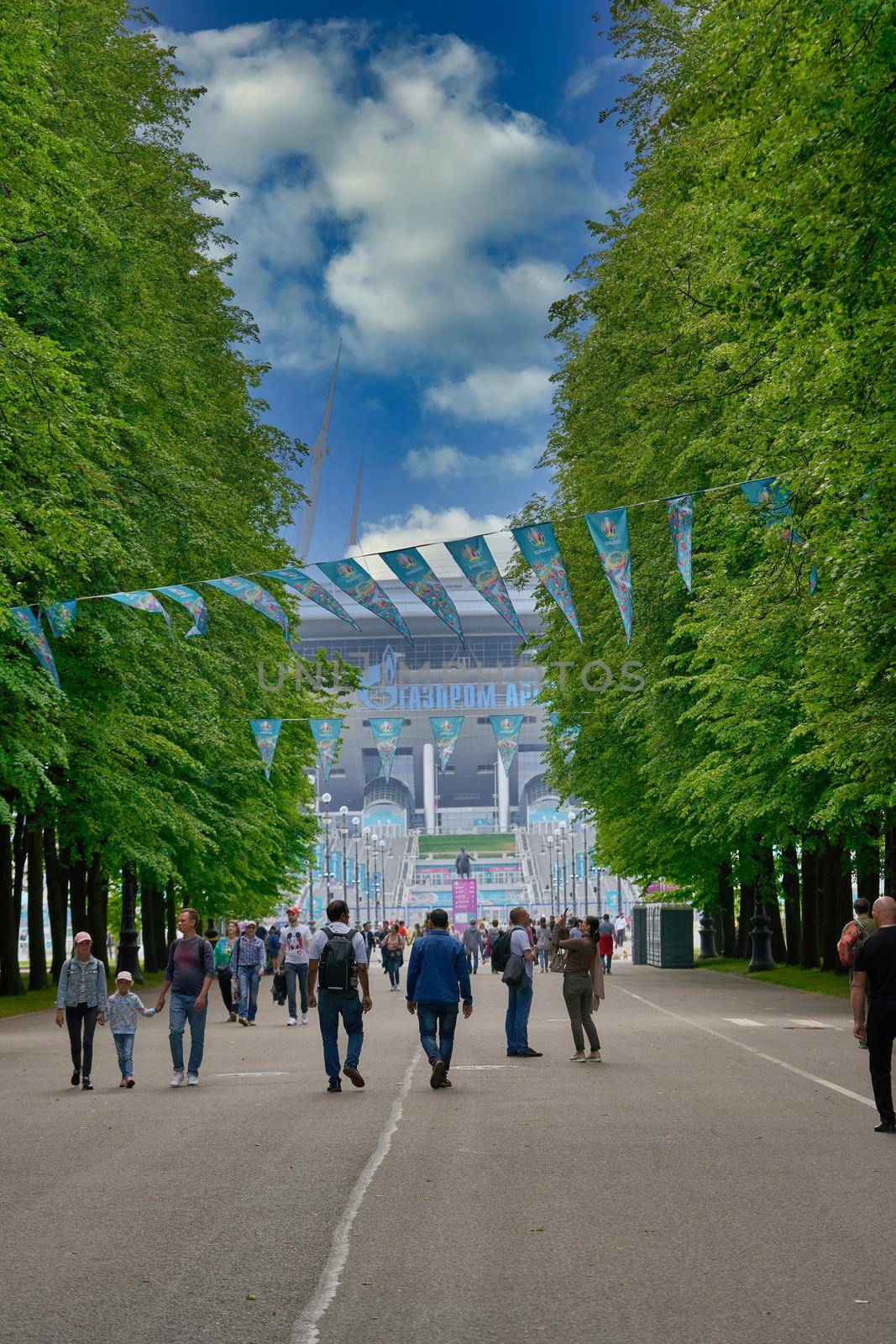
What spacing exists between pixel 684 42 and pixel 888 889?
55.6 ft

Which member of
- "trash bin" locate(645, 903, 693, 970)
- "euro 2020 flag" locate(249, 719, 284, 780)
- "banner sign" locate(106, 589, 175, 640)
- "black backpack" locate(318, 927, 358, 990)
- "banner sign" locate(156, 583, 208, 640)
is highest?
"banner sign" locate(156, 583, 208, 640)

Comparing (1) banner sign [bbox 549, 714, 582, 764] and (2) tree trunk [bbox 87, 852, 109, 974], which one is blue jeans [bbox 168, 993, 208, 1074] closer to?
(2) tree trunk [bbox 87, 852, 109, 974]

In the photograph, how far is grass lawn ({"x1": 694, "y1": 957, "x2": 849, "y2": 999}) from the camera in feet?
101

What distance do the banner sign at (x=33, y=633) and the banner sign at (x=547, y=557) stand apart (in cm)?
665

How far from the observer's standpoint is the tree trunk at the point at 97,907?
3450cm

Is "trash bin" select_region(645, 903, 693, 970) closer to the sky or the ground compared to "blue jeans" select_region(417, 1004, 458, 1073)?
closer to the ground

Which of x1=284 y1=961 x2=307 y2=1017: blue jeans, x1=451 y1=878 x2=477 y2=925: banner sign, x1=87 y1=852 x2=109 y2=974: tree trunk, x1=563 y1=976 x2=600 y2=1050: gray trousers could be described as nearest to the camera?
x1=563 y1=976 x2=600 y2=1050: gray trousers

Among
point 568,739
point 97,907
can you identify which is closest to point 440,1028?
point 97,907

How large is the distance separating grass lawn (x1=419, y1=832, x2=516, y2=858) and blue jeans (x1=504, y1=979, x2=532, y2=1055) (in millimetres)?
139910

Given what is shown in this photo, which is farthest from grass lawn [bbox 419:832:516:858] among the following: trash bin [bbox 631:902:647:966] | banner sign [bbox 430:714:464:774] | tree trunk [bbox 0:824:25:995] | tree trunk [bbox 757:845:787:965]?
tree trunk [bbox 0:824:25:995]

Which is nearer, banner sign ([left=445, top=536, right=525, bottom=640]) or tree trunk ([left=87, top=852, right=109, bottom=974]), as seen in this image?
banner sign ([left=445, top=536, right=525, bottom=640])

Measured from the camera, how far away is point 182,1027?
15.5 m

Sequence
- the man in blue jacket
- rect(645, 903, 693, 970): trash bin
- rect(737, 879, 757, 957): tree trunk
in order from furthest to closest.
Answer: rect(645, 903, 693, 970): trash bin < rect(737, 879, 757, 957): tree trunk < the man in blue jacket

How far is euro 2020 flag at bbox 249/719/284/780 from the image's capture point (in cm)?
3341
